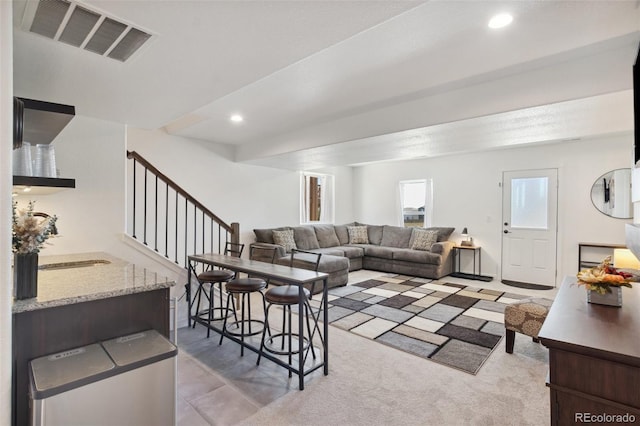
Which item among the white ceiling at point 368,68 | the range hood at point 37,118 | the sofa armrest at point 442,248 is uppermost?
the white ceiling at point 368,68

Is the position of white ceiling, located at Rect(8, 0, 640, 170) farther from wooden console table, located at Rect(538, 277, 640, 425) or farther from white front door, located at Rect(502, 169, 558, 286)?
white front door, located at Rect(502, 169, 558, 286)

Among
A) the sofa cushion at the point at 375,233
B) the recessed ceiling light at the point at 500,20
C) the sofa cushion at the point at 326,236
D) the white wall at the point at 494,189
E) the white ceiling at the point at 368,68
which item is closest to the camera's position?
the white ceiling at the point at 368,68

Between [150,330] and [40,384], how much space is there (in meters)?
0.54

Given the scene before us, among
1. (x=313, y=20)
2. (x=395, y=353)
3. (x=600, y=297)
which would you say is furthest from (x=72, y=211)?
A: (x=600, y=297)

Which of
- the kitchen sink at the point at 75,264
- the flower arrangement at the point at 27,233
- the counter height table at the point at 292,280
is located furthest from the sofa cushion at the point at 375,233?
the flower arrangement at the point at 27,233

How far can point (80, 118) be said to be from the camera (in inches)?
114

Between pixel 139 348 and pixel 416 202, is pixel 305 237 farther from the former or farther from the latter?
pixel 139 348

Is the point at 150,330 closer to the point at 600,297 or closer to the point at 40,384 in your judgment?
the point at 40,384

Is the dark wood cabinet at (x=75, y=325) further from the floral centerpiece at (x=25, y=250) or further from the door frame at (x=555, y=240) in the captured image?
the door frame at (x=555, y=240)

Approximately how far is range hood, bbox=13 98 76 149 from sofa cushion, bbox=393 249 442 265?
562cm

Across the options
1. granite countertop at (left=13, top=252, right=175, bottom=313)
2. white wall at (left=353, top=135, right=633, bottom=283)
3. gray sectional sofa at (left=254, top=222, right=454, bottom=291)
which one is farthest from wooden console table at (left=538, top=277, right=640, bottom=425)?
white wall at (left=353, top=135, right=633, bottom=283)

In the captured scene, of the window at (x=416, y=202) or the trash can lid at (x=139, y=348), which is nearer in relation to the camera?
the trash can lid at (x=139, y=348)

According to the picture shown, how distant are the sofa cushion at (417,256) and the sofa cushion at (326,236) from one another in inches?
56.0

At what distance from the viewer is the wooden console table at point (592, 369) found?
3.65 feet
